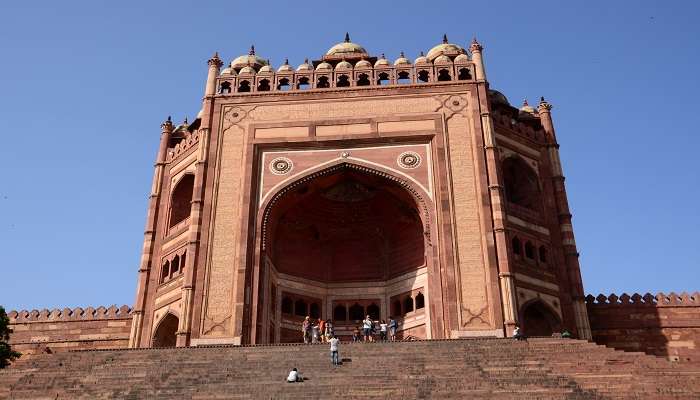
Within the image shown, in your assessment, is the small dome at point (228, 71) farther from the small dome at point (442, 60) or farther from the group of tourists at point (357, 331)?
the group of tourists at point (357, 331)

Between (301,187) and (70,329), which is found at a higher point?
(301,187)

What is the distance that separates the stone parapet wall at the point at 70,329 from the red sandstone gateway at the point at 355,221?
7 centimetres

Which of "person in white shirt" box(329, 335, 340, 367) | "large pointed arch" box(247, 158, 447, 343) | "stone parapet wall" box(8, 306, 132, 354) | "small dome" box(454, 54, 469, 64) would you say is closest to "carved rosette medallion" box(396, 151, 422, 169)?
"large pointed arch" box(247, 158, 447, 343)

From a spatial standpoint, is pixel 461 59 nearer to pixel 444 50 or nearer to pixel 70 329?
pixel 444 50

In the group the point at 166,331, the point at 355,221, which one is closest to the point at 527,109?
the point at 355,221

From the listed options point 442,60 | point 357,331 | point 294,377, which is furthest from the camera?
point 442,60

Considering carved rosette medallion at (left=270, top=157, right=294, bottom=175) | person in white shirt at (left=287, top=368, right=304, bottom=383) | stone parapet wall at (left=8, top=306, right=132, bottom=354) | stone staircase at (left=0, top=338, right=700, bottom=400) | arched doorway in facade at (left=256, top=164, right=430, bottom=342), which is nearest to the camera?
stone staircase at (left=0, top=338, right=700, bottom=400)

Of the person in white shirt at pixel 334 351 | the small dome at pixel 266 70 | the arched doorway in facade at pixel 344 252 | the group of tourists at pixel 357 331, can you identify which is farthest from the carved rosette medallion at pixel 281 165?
the person in white shirt at pixel 334 351

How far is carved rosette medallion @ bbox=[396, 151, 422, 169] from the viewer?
24656 mm

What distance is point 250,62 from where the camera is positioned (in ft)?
98.8

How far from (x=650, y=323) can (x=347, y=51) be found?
616 inches

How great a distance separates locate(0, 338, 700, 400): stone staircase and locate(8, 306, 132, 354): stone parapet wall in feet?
25.2

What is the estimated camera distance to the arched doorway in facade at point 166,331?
24603mm

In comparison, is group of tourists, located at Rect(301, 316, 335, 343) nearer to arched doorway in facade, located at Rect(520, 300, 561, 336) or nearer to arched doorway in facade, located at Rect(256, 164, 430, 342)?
arched doorway in facade, located at Rect(256, 164, 430, 342)
